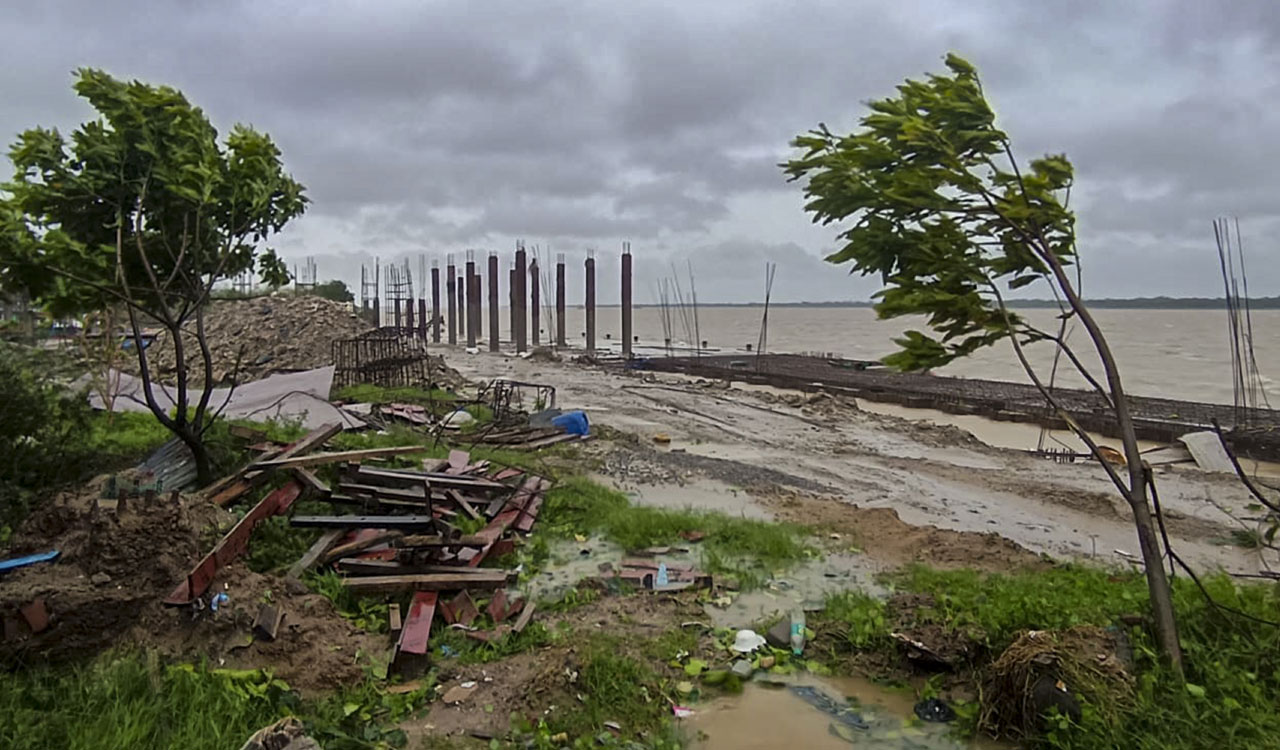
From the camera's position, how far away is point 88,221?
313 inches

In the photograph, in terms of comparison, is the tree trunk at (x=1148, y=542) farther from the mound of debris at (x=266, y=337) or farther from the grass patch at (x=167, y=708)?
the mound of debris at (x=266, y=337)

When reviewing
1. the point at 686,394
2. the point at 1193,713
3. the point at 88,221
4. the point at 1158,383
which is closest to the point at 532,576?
the point at 1193,713

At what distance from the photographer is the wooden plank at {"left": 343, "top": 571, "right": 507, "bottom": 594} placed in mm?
6086

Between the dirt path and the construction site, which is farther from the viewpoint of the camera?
the dirt path

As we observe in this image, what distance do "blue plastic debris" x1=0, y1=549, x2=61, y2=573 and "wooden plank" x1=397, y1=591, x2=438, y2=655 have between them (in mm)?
2435

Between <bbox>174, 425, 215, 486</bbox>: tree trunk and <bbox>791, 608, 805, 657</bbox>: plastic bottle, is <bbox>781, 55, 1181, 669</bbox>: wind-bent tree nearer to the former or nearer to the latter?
<bbox>791, 608, 805, 657</bbox>: plastic bottle

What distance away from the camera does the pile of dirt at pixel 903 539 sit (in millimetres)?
7746

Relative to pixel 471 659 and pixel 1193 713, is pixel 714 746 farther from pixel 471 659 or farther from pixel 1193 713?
pixel 1193 713

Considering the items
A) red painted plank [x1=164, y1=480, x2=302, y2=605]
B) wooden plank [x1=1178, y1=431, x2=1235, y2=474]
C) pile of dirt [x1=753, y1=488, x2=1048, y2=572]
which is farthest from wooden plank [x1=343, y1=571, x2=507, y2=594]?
wooden plank [x1=1178, y1=431, x2=1235, y2=474]

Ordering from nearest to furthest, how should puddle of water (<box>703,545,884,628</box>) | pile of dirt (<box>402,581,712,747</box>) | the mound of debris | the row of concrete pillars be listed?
pile of dirt (<box>402,581,712,747</box>)
puddle of water (<box>703,545,884,628</box>)
the mound of debris
the row of concrete pillars

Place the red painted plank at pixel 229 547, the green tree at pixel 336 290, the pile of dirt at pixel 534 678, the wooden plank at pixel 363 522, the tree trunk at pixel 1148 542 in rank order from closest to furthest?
the tree trunk at pixel 1148 542 → the pile of dirt at pixel 534 678 → the red painted plank at pixel 229 547 → the wooden plank at pixel 363 522 → the green tree at pixel 336 290

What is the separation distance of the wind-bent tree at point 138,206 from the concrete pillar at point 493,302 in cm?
3567

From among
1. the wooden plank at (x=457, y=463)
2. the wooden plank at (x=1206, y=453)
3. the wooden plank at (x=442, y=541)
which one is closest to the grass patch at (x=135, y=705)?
the wooden plank at (x=442, y=541)

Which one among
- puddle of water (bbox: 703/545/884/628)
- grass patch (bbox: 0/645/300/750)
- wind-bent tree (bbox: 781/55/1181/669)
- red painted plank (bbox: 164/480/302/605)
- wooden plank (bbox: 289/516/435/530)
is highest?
wind-bent tree (bbox: 781/55/1181/669)
